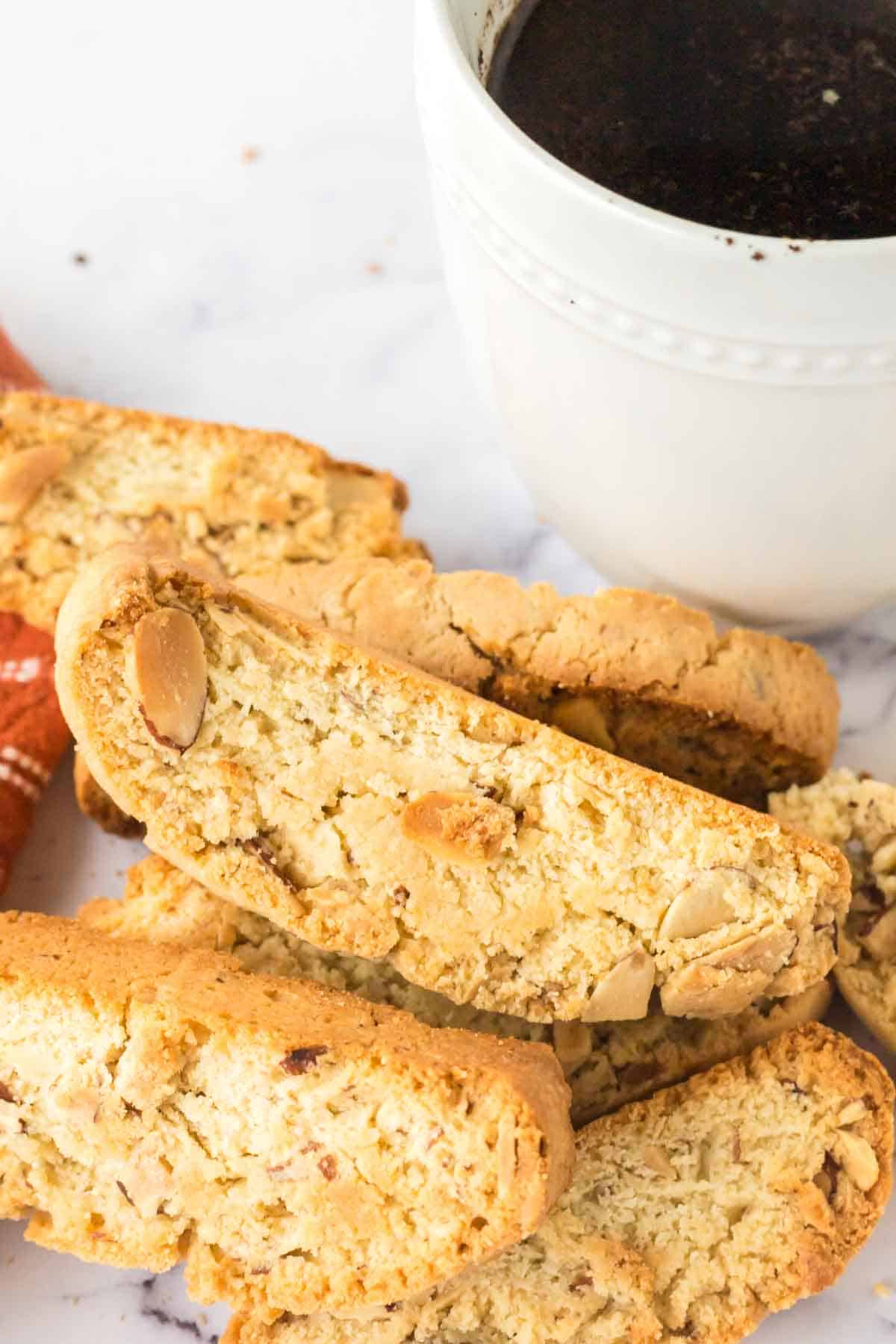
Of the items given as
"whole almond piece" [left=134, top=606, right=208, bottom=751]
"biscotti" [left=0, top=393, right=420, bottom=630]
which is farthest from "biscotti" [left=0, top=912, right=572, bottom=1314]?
"biscotti" [left=0, top=393, right=420, bottom=630]

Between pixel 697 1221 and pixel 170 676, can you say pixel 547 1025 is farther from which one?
pixel 170 676

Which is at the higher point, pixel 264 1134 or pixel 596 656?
pixel 596 656

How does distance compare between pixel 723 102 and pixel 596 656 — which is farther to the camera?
pixel 596 656

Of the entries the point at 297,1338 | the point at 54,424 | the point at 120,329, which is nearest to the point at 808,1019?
the point at 297,1338

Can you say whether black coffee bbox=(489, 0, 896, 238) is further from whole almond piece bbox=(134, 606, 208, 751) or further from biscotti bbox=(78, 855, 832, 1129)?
biscotti bbox=(78, 855, 832, 1129)

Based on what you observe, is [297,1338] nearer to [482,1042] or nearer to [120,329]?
[482,1042]

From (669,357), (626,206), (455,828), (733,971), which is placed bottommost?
(733,971)

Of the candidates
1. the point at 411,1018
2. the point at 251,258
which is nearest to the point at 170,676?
the point at 411,1018
